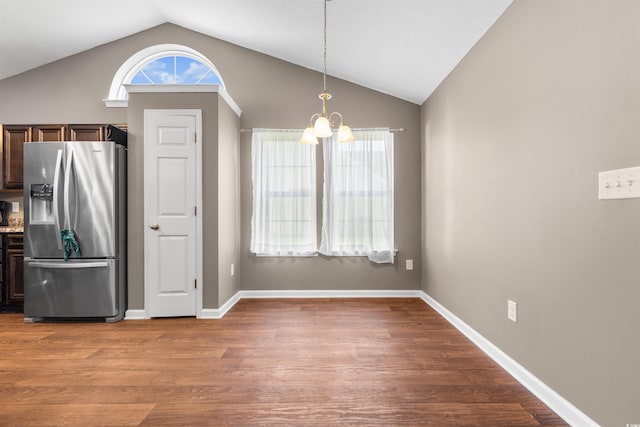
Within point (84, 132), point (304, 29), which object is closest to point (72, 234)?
point (84, 132)

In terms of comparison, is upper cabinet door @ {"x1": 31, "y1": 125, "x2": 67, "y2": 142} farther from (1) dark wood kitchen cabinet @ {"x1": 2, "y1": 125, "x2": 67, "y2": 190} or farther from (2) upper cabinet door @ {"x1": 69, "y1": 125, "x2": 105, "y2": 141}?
(2) upper cabinet door @ {"x1": 69, "y1": 125, "x2": 105, "y2": 141}

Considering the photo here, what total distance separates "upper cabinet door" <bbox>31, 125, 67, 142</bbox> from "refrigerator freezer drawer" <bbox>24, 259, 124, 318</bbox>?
1550 mm

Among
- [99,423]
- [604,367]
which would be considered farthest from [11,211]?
[604,367]

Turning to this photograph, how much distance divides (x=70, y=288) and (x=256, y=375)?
238 cm

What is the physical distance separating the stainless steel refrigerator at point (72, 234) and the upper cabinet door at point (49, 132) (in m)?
0.71

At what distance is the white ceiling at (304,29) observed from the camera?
2684 millimetres

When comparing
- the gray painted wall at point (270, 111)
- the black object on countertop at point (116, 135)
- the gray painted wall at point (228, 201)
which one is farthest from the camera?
the gray painted wall at point (270, 111)

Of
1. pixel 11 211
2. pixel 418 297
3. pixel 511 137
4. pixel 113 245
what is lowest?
pixel 418 297

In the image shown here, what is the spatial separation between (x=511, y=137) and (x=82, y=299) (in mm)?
4049

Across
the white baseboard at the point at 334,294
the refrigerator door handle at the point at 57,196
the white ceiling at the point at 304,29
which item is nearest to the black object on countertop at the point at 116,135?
the refrigerator door handle at the point at 57,196

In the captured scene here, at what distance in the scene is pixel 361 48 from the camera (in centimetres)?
340

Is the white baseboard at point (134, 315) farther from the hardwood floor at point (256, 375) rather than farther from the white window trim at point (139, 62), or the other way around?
the white window trim at point (139, 62)

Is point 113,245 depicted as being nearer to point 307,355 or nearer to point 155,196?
point 155,196

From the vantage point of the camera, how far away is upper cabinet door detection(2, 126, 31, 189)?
394cm
